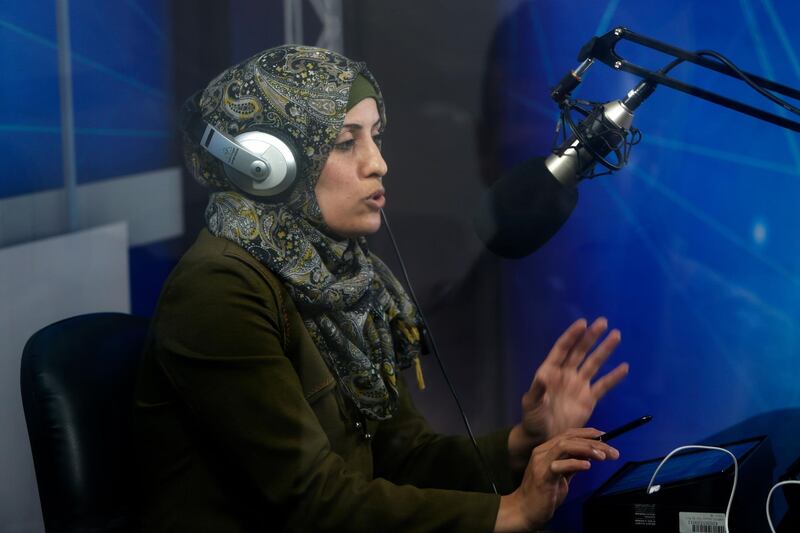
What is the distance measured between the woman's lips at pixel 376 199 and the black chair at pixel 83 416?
1.17 ft

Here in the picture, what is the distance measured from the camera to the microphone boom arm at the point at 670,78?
0.94 metres

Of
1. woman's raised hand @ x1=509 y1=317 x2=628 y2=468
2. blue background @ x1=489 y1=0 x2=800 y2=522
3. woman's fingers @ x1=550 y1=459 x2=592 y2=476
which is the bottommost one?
woman's fingers @ x1=550 y1=459 x2=592 y2=476

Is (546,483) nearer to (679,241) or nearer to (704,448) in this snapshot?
(704,448)

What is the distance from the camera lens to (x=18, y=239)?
3.36ft

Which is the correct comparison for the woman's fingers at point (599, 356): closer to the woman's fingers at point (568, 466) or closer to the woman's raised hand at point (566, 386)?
the woman's raised hand at point (566, 386)

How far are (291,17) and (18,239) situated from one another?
17.6 inches

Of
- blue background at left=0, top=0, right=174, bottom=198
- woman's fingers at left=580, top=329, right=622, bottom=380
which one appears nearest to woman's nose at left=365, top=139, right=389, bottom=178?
blue background at left=0, top=0, right=174, bottom=198

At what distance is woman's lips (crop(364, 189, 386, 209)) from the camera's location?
1.04 metres

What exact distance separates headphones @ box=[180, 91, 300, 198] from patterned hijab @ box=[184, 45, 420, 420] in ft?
0.03

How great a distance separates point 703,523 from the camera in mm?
988

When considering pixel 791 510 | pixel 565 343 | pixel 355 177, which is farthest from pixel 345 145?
pixel 791 510

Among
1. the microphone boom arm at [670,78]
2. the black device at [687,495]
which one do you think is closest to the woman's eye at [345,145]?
the microphone boom arm at [670,78]

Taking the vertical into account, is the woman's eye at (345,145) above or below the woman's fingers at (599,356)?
above

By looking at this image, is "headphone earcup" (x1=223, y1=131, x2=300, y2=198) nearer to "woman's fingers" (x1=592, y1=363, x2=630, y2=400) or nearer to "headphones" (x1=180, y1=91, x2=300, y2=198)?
"headphones" (x1=180, y1=91, x2=300, y2=198)
